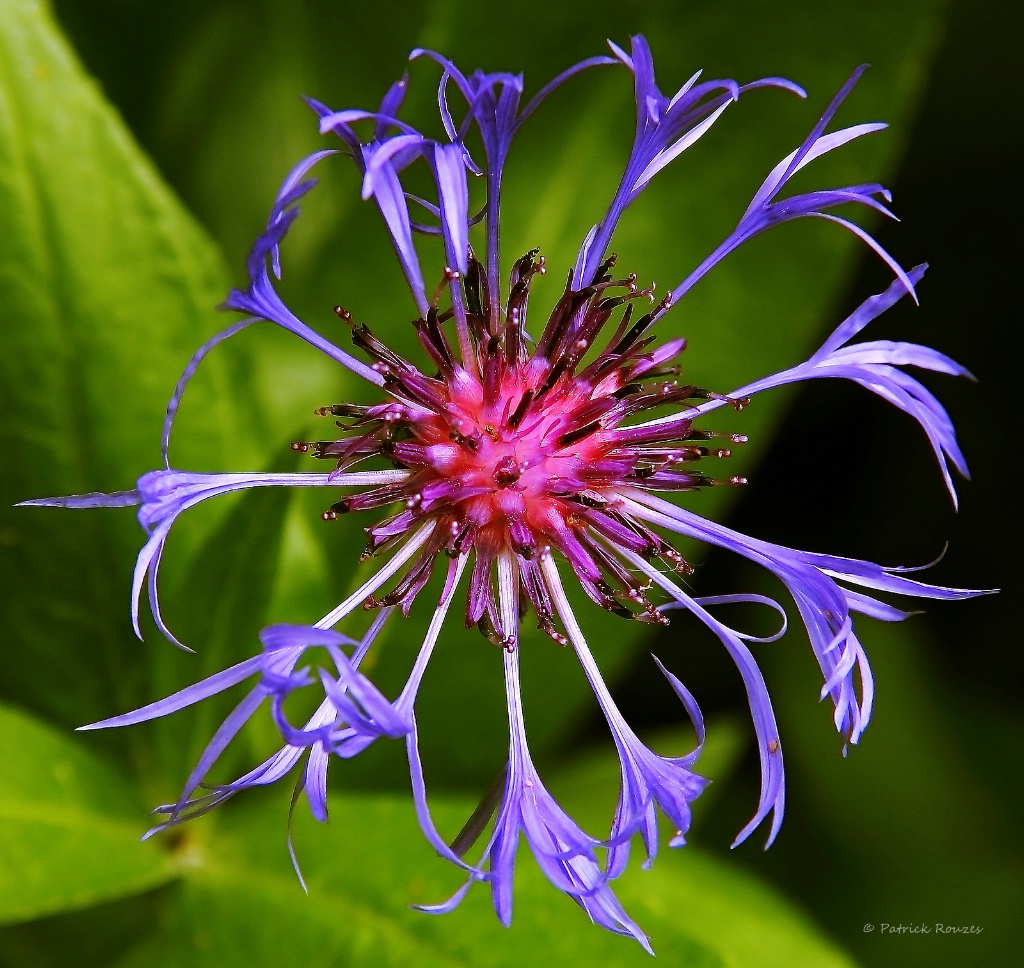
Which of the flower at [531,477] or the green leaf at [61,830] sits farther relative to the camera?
the green leaf at [61,830]

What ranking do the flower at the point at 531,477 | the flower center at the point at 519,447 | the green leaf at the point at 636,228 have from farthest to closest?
the green leaf at the point at 636,228 → the flower center at the point at 519,447 → the flower at the point at 531,477

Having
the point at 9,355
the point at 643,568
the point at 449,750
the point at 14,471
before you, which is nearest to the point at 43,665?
the point at 14,471

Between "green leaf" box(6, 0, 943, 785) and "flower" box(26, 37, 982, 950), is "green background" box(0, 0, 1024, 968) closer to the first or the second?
"green leaf" box(6, 0, 943, 785)

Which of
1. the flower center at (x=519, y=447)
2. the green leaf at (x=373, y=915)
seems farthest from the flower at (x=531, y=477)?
the green leaf at (x=373, y=915)

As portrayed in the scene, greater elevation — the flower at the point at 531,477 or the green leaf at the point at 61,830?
the flower at the point at 531,477

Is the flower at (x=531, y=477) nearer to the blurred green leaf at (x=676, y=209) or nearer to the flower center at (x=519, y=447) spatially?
the flower center at (x=519, y=447)

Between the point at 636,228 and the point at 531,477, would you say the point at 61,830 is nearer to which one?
the point at 531,477

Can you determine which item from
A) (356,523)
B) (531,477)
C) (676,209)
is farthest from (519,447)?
(676,209)

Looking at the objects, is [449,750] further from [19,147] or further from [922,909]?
[19,147]

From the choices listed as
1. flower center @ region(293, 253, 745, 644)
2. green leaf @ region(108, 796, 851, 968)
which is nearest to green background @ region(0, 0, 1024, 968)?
green leaf @ region(108, 796, 851, 968)
